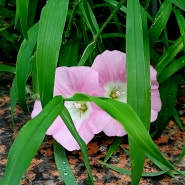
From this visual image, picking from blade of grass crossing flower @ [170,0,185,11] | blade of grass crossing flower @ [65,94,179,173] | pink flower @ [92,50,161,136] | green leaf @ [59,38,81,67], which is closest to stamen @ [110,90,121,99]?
pink flower @ [92,50,161,136]

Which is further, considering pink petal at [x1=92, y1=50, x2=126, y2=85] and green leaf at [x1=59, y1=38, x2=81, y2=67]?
green leaf at [x1=59, y1=38, x2=81, y2=67]

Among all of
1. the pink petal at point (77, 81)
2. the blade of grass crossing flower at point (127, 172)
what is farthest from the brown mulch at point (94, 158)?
the pink petal at point (77, 81)

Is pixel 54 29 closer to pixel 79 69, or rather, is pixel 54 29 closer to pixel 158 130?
pixel 79 69

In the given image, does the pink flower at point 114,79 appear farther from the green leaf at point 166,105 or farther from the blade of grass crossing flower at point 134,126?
the blade of grass crossing flower at point 134,126

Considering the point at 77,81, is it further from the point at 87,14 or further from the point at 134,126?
the point at 134,126

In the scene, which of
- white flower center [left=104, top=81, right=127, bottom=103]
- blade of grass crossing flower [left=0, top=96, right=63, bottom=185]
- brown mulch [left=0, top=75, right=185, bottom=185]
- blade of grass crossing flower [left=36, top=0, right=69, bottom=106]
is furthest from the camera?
white flower center [left=104, top=81, right=127, bottom=103]

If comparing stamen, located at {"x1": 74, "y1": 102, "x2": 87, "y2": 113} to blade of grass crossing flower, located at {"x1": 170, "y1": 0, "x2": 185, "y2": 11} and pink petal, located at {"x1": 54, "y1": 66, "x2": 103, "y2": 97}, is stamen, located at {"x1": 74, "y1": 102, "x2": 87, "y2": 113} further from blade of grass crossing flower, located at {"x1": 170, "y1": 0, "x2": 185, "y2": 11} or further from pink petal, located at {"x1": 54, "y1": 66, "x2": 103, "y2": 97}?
blade of grass crossing flower, located at {"x1": 170, "y1": 0, "x2": 185, "y2": 11}
